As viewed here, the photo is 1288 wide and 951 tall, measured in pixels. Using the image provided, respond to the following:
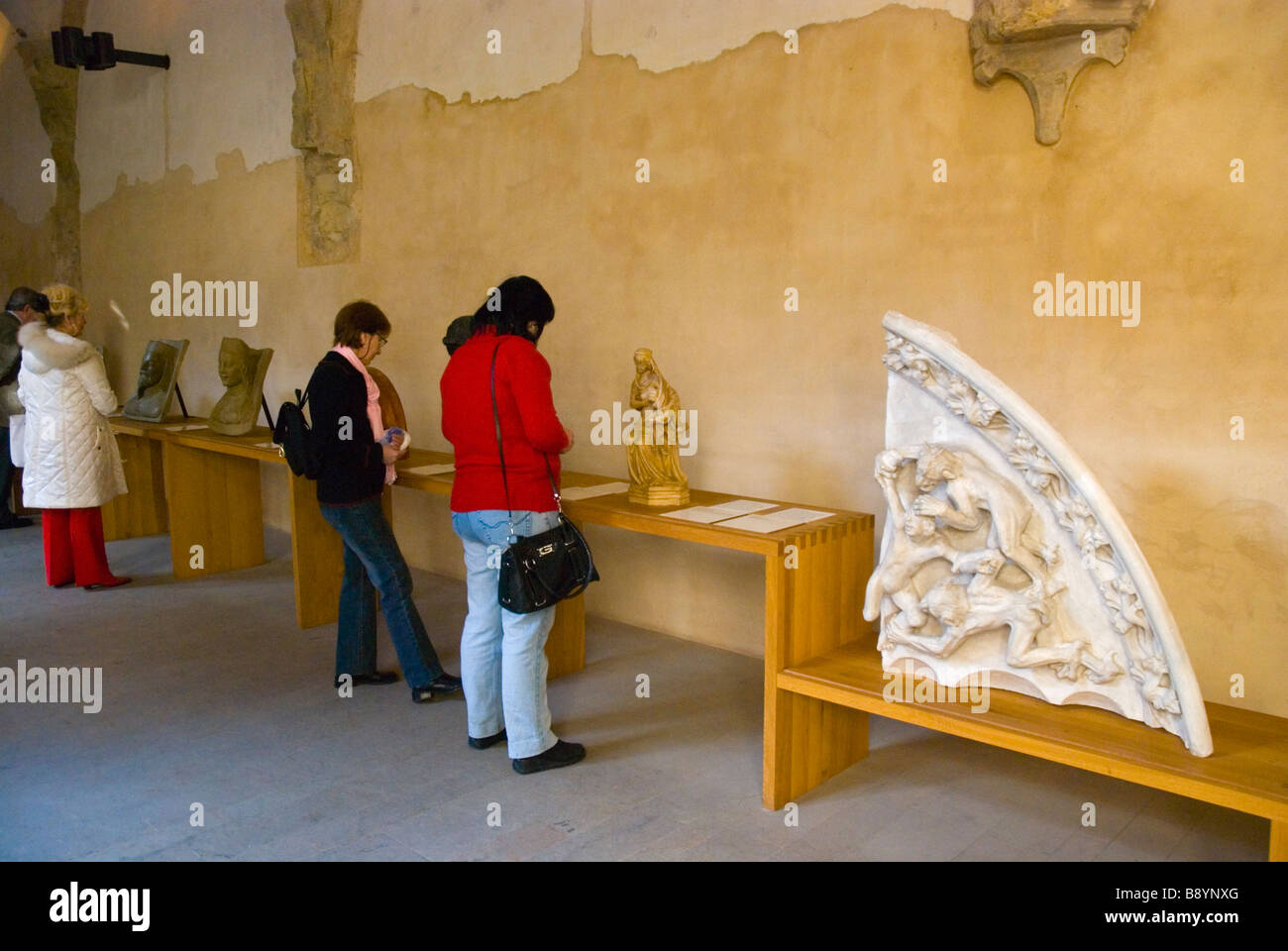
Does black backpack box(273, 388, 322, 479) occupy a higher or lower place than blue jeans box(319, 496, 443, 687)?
higher

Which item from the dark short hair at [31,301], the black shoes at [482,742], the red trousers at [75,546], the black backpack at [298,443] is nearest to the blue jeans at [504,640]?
the black shoes at [482,742]

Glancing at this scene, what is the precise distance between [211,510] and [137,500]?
1.46 meters

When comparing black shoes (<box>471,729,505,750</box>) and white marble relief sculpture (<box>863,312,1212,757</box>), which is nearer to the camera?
white marble relief sculpture (<box>863,312,1212,757</box>)

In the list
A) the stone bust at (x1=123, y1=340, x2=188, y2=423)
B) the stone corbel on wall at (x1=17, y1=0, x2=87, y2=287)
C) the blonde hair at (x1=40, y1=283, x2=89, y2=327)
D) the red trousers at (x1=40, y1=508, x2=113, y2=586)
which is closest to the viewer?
the blonde hair at (x1=40, y1=283, x2=89, y2=327)

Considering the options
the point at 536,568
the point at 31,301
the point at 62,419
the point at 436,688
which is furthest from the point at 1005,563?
the point at 31,301

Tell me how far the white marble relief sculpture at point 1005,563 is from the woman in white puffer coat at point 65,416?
458 cm

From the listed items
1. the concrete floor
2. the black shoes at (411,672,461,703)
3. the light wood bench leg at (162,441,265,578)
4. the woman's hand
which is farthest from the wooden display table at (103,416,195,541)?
the black shoes at (411,672,461,703)

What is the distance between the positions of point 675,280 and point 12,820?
133 inches

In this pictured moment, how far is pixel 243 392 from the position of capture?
6.31 meters

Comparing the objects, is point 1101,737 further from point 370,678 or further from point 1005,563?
point 370,678

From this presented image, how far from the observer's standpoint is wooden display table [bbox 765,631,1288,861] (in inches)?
95.3

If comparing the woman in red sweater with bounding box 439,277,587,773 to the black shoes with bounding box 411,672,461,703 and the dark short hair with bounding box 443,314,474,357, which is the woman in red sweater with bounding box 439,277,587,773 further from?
the dark short hair with bounding box 443,314,474,357

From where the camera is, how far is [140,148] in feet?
30.3

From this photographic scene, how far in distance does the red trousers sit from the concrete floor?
3.76 ft
